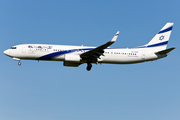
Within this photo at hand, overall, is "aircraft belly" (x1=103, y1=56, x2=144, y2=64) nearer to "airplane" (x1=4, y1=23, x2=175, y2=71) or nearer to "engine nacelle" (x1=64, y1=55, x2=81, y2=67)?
"airplane" (x1=4, y1=23, x2=175, y2=71)

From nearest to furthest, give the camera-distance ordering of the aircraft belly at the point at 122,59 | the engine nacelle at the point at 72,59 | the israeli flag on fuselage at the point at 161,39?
the engine nacelle at the point at 72,59 < the aircraft belly at the point at 122,59 < the israeli flag on fuselage at the point at 161,39

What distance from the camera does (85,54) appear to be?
41781 mm

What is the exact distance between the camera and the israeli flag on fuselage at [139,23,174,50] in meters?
47.1

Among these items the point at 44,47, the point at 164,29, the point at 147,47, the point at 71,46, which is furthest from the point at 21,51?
the point at 164,29

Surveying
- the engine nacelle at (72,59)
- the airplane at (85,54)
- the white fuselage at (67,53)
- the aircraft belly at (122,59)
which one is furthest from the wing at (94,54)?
the aircraft belly at (122,59)

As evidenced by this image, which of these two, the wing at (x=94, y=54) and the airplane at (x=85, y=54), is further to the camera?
the airplane at (x=85, y=54)

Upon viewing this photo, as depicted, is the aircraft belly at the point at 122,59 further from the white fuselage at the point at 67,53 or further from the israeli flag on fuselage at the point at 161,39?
the israeli flag on fuselage at the point at 161,39

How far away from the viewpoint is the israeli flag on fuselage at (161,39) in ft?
155

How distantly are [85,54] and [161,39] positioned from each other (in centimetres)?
1392

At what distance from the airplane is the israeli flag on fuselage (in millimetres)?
421

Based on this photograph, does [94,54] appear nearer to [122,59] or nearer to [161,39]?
[122,59]

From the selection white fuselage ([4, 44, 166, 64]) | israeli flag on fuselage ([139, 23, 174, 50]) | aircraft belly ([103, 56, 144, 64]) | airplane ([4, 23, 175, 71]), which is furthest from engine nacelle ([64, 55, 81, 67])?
israeli flag on fuselage ([139, 23, 174, 50])

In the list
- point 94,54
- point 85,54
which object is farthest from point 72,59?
point 94,54

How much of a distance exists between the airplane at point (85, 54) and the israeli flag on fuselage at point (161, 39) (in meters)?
0.42
